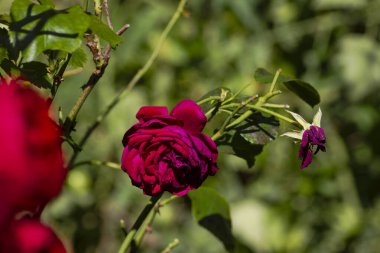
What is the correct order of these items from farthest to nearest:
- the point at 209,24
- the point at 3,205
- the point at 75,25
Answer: the point at 209,24
the point at 75,25
the point at 3,205

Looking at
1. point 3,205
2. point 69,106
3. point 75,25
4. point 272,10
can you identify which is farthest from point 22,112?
point 272,10

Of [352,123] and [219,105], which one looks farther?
[352,123]

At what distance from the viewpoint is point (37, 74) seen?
0.57m

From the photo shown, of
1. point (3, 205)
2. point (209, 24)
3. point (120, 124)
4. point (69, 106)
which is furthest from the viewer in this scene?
point (209, 24)

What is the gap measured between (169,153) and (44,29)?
12 centimetres

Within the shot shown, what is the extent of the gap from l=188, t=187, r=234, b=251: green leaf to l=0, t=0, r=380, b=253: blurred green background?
1083 millimetres

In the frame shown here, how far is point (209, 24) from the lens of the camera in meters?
2.06

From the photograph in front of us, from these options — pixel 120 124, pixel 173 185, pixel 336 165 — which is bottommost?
pixel 336 165

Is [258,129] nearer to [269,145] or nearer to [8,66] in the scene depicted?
[8,66]

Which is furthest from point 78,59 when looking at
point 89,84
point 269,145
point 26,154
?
point 269,145

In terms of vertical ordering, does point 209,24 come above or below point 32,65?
below

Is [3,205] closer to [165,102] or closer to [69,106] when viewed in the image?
[69,106]

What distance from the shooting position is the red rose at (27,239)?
357 millimetres

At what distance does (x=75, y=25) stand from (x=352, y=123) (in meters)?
1.69
